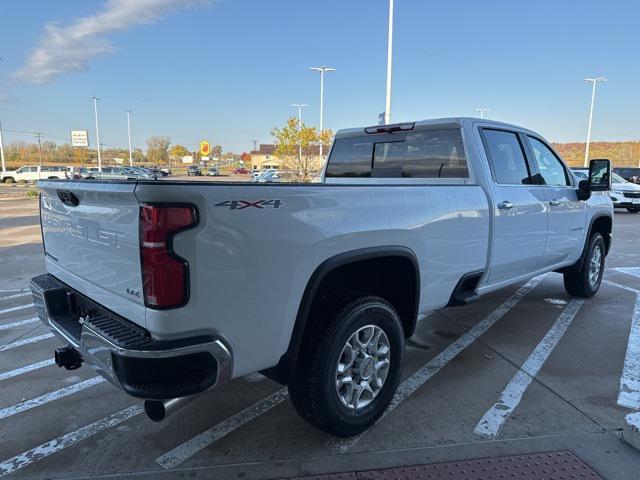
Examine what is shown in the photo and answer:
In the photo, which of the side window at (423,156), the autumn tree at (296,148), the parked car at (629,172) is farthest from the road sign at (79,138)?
the side window at (423,156)

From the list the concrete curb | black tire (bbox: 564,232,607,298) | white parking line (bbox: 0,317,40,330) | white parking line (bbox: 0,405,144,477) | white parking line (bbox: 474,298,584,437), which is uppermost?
black tire (bbox: 564,232,607,298)

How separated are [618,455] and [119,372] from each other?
111 inches

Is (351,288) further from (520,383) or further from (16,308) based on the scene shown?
(16,308)

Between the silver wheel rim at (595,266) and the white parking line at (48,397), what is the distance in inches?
227

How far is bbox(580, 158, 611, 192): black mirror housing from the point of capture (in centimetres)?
511

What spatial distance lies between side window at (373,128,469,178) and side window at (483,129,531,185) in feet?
0.96

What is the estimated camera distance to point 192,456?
2.79 meters

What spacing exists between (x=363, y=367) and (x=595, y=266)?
15.3ft

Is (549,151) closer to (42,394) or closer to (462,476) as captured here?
(462,476)

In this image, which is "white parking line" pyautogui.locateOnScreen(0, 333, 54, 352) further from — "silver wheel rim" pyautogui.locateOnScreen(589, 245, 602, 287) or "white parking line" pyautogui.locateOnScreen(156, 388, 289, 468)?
"silver wheel rim" pyautogui.locateOnScreen(589, 245, 602, 287)

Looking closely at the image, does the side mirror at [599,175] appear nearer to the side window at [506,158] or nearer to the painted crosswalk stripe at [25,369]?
the side window at [506,158]

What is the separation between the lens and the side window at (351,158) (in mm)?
4824

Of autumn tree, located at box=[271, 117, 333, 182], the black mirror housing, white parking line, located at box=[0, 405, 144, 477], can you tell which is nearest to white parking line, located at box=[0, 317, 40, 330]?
white parking line, located at box=[0, 405, 144, 477]

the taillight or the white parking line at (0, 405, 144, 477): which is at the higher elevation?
the taillight
